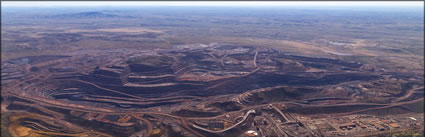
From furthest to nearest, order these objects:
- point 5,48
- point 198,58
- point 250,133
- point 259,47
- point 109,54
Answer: point 259,47
point 5,48
point 109,54
point 198,58
point 250,133

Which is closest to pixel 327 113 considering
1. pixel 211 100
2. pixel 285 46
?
pixel 211 100

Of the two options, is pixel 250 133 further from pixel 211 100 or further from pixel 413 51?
pixel 413 51

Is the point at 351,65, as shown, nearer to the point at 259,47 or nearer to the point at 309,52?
the point at 309,52

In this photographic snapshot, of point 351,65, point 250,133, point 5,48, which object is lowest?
point 250,133

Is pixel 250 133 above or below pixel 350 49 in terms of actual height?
below

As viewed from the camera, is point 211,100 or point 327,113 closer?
point 327,113

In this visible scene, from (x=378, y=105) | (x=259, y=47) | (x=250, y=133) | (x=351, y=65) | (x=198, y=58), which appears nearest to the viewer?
(x=250, y=133)
